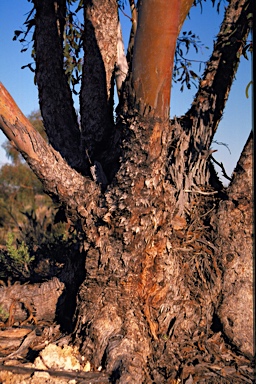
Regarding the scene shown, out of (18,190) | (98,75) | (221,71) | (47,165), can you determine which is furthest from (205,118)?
(18,190)

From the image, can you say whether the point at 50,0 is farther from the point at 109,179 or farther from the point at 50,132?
the point at 109,179

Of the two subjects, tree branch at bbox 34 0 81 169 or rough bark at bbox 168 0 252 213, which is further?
tree branch at bbox 34 0 81 169

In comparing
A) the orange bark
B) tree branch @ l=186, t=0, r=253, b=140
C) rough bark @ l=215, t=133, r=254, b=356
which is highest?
tree branch @ l=186, t=0, r=253, b=140

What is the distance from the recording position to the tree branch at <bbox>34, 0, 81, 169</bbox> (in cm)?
462

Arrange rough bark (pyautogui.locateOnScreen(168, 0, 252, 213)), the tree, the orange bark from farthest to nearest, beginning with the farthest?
rough bark (pyautogui.locateOnScreen(168, 0, 252, 213)) → the tree → the orange bark

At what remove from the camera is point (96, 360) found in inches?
135

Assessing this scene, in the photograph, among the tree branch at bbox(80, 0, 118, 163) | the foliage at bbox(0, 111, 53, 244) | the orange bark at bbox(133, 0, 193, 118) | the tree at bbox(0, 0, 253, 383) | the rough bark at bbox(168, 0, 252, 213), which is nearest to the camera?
the orange bark at bbox(133, 0, 193, 118)

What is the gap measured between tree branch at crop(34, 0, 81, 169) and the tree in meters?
0.21

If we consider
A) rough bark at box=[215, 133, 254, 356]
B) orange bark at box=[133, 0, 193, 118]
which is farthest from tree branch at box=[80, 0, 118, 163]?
rough bark at box=[215, 133, 254, 356]

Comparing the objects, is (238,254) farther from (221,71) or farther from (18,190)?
(18,190)

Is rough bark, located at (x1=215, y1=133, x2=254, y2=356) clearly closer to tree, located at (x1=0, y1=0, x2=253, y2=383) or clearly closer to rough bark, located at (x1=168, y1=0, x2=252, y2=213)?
tree, located at (x1=0, y1=0, x2=253, y2=383)

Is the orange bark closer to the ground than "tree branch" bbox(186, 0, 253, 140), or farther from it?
closer to the ground

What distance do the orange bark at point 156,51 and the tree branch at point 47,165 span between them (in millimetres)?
776

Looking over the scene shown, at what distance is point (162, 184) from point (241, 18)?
1.65 meters
